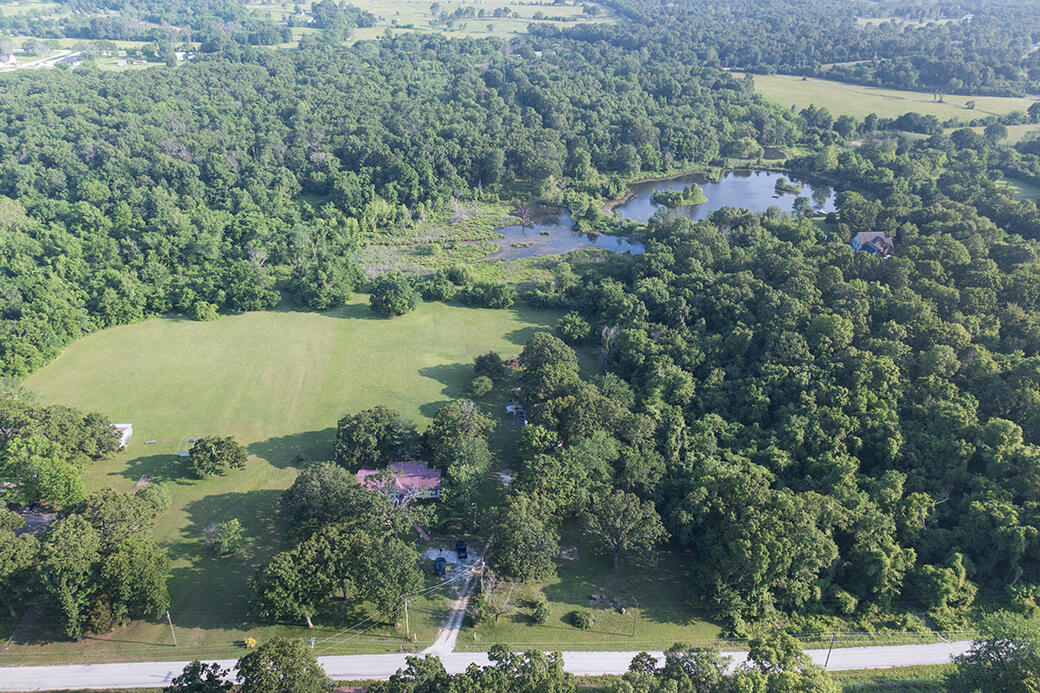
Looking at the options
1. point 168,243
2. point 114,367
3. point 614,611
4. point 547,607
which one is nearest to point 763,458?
point 614,611

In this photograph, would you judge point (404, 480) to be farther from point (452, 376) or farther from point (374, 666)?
point (452, 376)

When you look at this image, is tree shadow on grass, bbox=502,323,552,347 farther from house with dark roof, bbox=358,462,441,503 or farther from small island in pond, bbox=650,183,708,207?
small island in pond, bbox=650,183,708,207

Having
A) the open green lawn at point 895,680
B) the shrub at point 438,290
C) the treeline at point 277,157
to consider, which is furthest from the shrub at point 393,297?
the open green lawn at point 895,680

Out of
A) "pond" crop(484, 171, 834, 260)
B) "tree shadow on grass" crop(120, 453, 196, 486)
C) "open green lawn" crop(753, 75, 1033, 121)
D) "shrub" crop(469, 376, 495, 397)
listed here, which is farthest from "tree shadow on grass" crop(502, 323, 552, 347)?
"open green lawn" crop(753, 75, 1033, 121)

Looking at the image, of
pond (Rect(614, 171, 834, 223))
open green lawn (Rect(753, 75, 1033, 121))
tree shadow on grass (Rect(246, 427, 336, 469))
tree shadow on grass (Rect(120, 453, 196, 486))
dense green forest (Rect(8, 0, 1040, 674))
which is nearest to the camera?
→ dense green forest (Rect(8, 0, 1040, 674))

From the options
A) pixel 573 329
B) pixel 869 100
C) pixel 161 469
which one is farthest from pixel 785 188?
pixel 161 469

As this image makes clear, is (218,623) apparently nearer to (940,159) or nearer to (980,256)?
(980,256)
